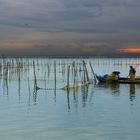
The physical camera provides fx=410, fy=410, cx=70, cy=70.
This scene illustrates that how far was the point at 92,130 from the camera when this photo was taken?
39.2 feet

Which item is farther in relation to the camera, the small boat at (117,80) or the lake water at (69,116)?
the small boat at (117,80)

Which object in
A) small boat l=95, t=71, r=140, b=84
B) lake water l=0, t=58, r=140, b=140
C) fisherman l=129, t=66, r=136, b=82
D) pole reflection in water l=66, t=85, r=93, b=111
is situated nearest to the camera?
lake water l=0, t=58, r=140, b=140

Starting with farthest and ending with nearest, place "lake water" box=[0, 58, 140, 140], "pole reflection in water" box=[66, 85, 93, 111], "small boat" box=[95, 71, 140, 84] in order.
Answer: "small boat" box=[95, 71, 140, 84] → "pole reflection in water" box=[66, 85, 93, 111] → "lake water" box=[0, 58, 140, 140]

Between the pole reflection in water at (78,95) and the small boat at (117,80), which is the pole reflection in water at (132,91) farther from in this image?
the pole reflection in water at (78,95)

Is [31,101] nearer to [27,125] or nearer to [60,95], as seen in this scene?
[60,95]

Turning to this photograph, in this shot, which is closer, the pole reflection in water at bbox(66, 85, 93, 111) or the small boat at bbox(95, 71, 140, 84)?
the pole reflection in water at bbox(66, 85, 93, 111)

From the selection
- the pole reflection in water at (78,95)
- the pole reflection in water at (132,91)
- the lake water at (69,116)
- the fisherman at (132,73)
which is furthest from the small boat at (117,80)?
the lake water at (69,116)

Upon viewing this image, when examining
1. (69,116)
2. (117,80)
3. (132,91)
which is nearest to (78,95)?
(132,91)

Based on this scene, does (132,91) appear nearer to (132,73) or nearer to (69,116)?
(132,73)

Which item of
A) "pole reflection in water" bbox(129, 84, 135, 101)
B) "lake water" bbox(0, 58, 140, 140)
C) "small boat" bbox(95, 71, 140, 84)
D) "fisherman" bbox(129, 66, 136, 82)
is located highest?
"fisherman" bbox(129, 66, 136, 82)

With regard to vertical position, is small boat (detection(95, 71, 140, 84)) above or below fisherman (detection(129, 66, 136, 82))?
below

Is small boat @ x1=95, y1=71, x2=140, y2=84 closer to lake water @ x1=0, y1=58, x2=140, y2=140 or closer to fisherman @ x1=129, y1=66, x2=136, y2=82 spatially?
fisherman @ x1=129, y1=66, x2=136, y2=82

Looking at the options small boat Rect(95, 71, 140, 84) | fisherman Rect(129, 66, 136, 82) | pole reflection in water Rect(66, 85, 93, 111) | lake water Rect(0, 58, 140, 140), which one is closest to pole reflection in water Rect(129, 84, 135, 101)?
lake water Rect(0, 58, 140, 140)

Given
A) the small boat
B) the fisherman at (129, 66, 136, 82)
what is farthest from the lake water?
the small boat
